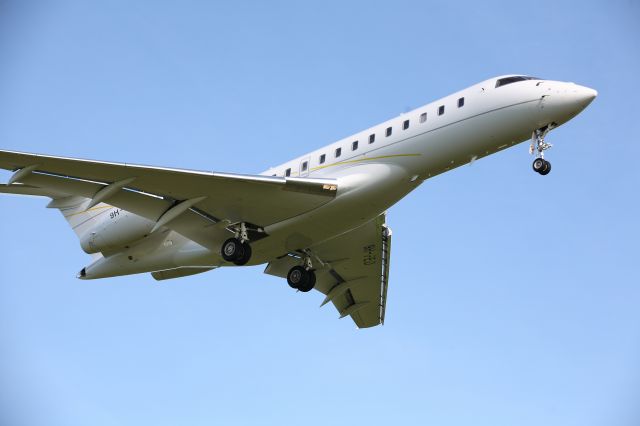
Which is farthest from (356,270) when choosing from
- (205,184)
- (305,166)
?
(205,184)

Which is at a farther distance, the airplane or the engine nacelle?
the engine nacelle

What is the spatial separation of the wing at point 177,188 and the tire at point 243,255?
2.34ft

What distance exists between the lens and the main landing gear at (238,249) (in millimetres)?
24609

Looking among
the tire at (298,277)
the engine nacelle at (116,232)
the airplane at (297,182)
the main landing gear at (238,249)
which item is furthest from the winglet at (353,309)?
the engine nacelle at (116,232)

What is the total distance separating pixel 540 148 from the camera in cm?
2278

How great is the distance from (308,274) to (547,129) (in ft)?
29.3

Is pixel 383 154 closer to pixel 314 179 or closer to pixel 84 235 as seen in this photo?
pixel 314 179

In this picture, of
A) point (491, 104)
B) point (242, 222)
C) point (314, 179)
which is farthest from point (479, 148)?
point (242, 222)

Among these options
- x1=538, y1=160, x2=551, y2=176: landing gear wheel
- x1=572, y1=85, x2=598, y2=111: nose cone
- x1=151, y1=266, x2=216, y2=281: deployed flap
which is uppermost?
x1=572, y1=85, x2=598, y2=111: nose cone

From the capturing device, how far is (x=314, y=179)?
23.5m

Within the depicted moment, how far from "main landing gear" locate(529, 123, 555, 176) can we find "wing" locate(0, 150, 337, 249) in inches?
204

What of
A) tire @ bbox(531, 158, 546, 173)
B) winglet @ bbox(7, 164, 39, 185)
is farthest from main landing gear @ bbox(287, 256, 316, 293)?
winglet @ bbox(7, 164, 39, 185)

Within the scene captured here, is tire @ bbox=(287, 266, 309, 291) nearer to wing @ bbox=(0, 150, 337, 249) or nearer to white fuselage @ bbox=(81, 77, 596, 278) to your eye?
white fuselage @ bbox=(81, 77, 596, 278)

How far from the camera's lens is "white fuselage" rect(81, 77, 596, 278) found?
896 inches
